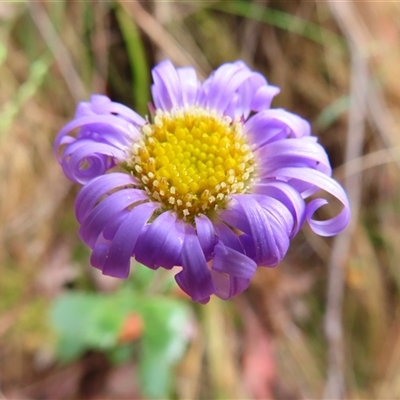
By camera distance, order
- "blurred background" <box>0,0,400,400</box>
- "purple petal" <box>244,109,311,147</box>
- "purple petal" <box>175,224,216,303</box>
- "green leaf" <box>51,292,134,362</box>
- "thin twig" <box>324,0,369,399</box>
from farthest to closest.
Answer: "thin twig" <box>324,0,369,399</box> → "blurred background" <box>0,0,400,400</box> → "green leaf" <box>51,292,134,362</box> → "purple petal" <box>244,109,311,147</box> → "purple petal" <box>175,224,216,303</box>

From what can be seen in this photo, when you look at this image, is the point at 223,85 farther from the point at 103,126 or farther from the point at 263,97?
the point at 103,126

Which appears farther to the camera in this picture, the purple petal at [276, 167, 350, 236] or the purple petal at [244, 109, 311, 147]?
the purple petal at [244, 109, 311, 147]

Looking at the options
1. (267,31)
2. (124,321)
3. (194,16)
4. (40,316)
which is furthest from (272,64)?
(40,316)

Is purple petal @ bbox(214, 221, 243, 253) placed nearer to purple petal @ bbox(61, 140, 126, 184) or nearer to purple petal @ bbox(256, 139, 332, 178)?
purple petal @ bbox(256, 139, 332, 178)

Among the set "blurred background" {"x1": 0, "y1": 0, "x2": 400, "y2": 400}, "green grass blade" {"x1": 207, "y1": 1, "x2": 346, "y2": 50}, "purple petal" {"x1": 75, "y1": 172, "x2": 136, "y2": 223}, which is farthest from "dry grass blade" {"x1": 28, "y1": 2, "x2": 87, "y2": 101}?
"purple petal" {"x1": 75, "y1": 172, "x2": 136, "y2": 223}

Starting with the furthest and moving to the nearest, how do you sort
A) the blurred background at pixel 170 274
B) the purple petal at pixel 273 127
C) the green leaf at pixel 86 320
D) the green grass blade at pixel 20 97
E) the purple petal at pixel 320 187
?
the blurred background at pixel 170 274 → the green leaf at pixel 86 320 → the green grass blade at pixel 20 97 → the purple petal at pixel 273 127 → the purple petal at pixel 320 187

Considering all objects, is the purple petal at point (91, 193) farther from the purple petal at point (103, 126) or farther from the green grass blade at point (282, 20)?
the green grass blade at point (282, 20)

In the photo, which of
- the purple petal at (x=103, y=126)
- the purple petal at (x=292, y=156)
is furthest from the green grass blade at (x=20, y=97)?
the purple petal at (x=292, y=156)
